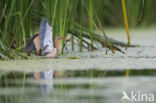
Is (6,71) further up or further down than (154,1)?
further down

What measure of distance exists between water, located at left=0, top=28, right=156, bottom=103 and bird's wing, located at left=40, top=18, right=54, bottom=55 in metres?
0.08

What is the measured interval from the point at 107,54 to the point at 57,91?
4.97 ft

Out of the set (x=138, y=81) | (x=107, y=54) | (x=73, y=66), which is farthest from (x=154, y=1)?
(x=138, y=81)

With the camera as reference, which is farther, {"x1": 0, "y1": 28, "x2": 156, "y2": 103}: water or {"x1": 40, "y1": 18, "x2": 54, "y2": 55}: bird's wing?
{"x1": 40, "y1": 18, "x2": 54, "y2": 55}: bird's wing

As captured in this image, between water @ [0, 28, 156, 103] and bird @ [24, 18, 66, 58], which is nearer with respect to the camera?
water @ [0, 28, 156, 103]

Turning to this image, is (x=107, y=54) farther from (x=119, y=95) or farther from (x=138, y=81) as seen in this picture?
(x=119, y=95)

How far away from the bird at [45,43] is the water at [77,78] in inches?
2.6

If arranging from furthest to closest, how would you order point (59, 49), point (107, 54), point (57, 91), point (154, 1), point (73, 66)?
point (154, 1)
point (107, 54)
point (59, 49)
point (73, 66)
point (57, 91)

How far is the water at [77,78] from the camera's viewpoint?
194cm

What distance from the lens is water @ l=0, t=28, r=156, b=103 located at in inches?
76.5

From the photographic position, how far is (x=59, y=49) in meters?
3.32

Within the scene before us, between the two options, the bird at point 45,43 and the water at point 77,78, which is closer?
the water at point 77,78

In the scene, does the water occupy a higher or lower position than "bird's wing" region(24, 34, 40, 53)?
lower

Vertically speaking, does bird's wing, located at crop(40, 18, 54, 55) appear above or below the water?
above
